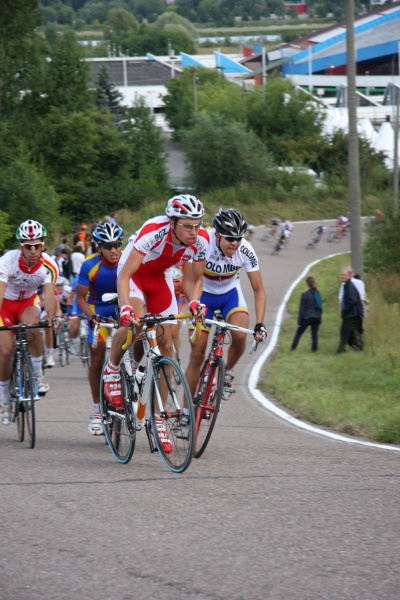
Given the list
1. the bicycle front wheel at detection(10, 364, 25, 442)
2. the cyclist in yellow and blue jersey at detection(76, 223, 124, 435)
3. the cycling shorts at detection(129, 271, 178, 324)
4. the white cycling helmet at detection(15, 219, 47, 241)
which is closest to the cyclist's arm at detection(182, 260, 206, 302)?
the cycling shorts at detection(129, 271, 178, 324)

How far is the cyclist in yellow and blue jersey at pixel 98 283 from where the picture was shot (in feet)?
31.7

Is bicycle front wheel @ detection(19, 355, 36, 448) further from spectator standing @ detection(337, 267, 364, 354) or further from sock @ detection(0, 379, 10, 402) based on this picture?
spectator standing @ detection(337, 267, 364, 354)

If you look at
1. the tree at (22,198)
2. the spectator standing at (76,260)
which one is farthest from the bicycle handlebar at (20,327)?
the tree at (22,198)

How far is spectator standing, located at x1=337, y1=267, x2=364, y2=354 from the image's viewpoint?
65.1 ft

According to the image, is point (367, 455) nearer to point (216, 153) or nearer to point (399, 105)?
point (399, 105)

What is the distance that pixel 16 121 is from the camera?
2484 inches

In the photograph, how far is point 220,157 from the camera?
240 ft

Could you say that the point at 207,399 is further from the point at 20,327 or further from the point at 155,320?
the point at 20,327

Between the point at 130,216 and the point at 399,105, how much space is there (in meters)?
18.2

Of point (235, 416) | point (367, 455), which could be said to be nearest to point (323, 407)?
point (235, 416)

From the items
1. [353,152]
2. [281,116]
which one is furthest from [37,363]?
[281,116]

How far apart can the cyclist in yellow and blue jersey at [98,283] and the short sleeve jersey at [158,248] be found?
110 centimetres

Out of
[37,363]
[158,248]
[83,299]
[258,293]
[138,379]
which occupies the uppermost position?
[158,248]

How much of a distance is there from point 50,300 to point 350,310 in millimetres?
10950
